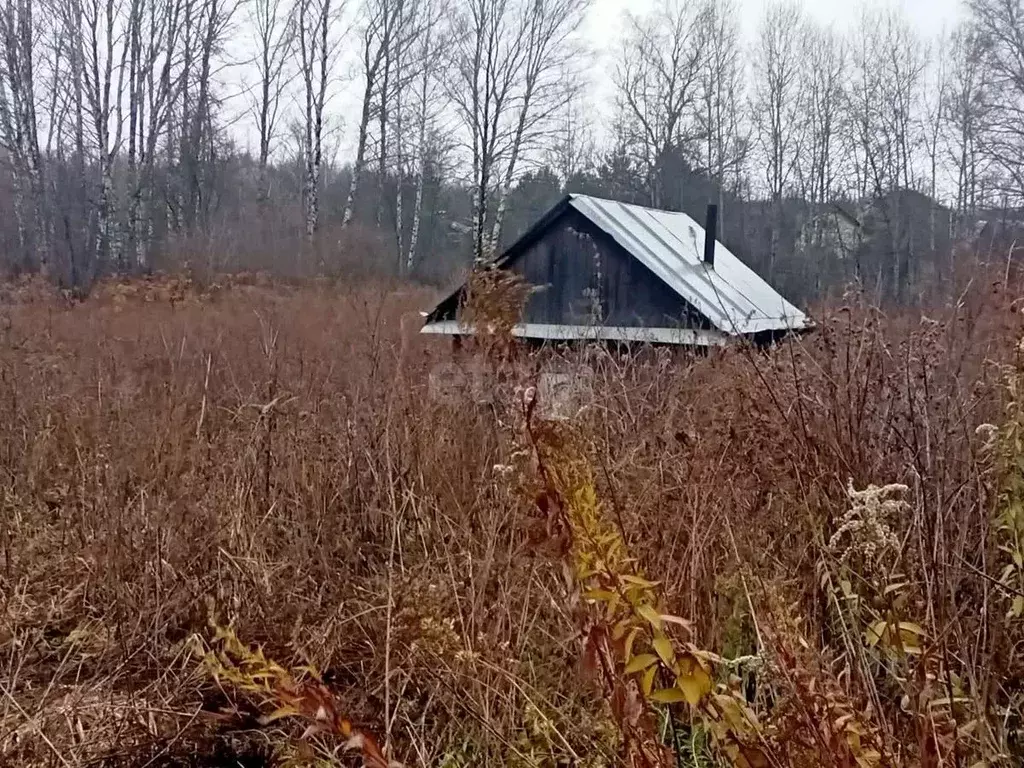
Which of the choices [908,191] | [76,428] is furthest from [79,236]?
[908,191]

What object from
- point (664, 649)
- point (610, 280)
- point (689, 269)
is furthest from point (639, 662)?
point (689, 269)

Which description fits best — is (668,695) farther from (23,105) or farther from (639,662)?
(23,105)

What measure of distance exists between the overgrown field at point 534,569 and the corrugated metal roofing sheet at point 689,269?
Answer: 4477 millimetres

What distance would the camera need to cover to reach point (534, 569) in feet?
8.23

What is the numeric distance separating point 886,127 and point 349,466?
115 feet

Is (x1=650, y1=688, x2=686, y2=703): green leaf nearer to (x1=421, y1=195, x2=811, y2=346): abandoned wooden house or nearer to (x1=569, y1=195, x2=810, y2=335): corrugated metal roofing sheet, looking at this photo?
(x1=569, y1=195, x2=810, y2=335): corrugated metal roofing sheet

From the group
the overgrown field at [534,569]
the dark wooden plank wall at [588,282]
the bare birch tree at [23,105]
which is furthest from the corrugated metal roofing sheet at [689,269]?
the bare birch tree at [23,105]

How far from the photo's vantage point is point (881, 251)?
31484 mm

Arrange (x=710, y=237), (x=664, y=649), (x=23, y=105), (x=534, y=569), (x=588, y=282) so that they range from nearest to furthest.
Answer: (x=664, y=649), (x=534, y=569), (x=588, y=282), (x=710, y=237), (x=23, y=105)

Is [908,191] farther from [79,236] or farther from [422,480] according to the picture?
[422,480]

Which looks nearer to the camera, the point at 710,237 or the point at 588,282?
the point at 588,282

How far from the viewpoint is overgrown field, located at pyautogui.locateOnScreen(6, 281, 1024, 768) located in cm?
131

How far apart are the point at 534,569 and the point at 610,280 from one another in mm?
7665

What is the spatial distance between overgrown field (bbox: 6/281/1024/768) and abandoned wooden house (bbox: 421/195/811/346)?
16.0 ft
